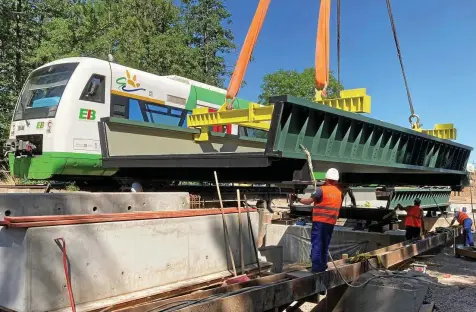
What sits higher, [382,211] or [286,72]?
[286,72]

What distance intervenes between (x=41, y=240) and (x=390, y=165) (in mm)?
6287

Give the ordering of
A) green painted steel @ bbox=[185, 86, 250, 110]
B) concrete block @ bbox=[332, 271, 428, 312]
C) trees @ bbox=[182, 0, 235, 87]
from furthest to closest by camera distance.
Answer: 1. trees @ bbox=[182, 0, 235, 87]
2. green painted steel @ bbox=[185, 86, 250, 110]
3. concrete block @ bbox=[332, 271, 428, 312]

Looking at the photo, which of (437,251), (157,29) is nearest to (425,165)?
(437,251)

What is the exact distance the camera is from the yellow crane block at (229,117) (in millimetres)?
6728

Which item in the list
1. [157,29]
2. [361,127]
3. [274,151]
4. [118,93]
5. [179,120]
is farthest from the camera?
[157,29]

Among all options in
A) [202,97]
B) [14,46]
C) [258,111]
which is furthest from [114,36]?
[258,111]

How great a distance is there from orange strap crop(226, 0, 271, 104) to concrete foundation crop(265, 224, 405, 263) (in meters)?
6.78

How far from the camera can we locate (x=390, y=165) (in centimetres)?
779

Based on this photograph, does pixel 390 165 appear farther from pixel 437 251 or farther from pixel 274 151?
pixel 437 251

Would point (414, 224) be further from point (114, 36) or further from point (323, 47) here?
point (114, 36)

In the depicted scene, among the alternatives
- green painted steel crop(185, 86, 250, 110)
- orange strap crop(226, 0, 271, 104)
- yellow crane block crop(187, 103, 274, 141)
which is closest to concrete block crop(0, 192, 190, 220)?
yellow crane block crop(187, 103, 274, 141)

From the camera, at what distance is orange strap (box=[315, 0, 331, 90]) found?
7.57 m

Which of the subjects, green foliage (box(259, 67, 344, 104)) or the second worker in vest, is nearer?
the second worker in vest

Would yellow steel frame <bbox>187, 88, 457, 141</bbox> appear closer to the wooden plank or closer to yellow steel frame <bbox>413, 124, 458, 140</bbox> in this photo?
the wooden plank
